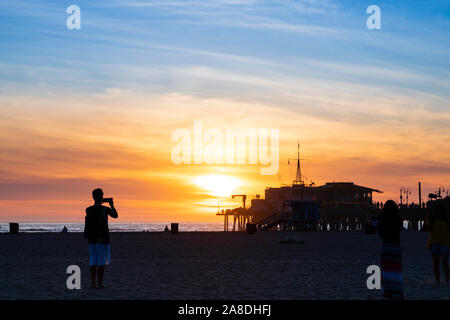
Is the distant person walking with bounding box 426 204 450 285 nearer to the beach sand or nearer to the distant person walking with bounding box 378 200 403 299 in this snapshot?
the beach sand

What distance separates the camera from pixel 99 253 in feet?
44.2

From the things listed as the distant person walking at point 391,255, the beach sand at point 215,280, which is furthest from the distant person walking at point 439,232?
the distant person walking at point 391,255

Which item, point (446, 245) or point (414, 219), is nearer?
point (446, 245)

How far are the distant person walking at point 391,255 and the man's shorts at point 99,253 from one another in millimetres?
5352

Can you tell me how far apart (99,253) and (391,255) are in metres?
5.69

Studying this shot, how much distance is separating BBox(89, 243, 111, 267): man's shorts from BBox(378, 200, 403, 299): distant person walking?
5.35m

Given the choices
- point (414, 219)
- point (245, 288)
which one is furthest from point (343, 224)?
point (245, 288)

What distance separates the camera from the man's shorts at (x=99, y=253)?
44.0 feet

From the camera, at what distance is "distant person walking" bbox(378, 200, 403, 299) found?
11844 mm

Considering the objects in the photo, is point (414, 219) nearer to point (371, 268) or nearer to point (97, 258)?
point (371, 268)

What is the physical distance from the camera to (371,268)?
750 inches
